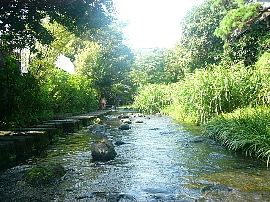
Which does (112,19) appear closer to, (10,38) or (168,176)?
(10,38)

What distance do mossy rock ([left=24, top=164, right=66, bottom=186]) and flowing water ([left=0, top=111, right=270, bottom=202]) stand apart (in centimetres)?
8

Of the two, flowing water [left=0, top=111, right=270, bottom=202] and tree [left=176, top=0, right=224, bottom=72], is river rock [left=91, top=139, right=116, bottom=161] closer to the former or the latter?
flowing water [left=0, top=111, right=270, bottom=202]

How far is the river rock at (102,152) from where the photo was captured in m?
4.43

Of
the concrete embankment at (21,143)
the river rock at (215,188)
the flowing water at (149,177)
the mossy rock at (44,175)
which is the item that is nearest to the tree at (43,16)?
the concrete embankment at (21,143)

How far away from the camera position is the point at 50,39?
6113mm

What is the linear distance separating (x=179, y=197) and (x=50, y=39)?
15.1 ft

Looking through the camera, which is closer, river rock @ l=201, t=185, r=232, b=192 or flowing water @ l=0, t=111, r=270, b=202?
flowing water @ l=0, t=111, r=270, b=202

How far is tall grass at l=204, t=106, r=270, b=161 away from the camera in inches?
175

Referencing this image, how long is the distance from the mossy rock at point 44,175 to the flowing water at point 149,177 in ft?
0.26

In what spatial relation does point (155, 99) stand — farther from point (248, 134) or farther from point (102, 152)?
point (102, 152)

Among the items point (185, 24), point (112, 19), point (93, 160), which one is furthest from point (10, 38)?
point (185, 24)

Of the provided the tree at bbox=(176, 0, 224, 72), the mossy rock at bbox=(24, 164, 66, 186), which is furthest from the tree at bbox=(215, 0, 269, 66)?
the mossy rock at bbox=(24, 164, 66, 186)

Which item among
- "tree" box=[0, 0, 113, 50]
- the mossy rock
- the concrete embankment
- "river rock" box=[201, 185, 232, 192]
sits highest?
"tree" box=[0, 0, 113, 50]

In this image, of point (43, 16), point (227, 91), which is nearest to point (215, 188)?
point (43, 16)
